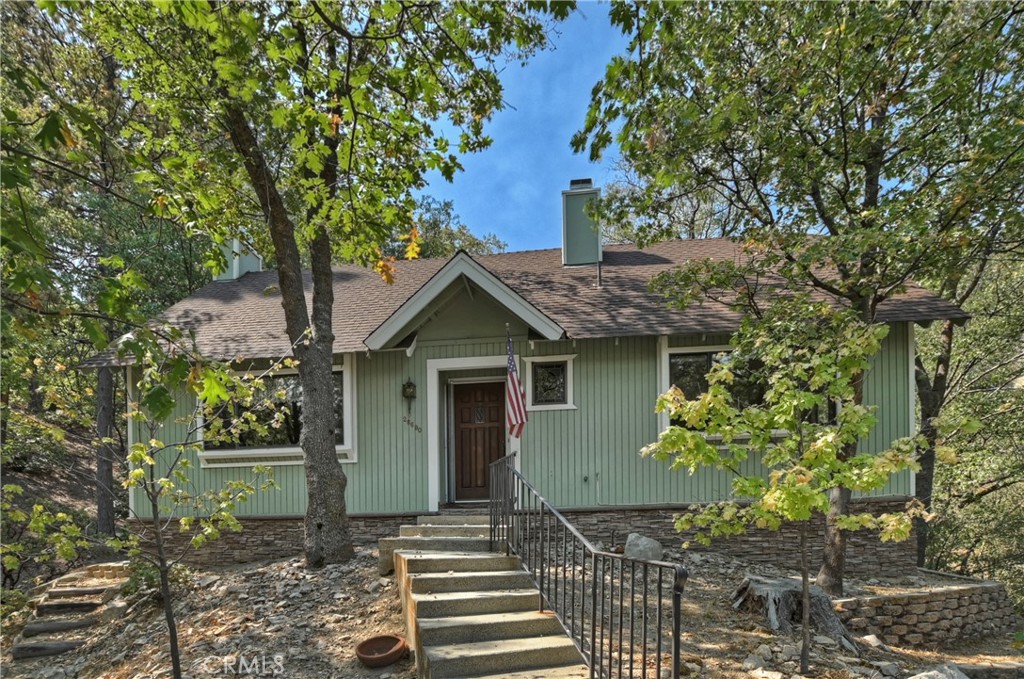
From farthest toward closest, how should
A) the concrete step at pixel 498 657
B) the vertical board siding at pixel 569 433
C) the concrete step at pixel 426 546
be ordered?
the vertical board siding at pixel 569 433 < the concrete step at pixel 426 546 < the concrete step at pixel 498 657

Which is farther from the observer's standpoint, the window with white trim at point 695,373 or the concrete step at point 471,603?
the window with white trim at point 695,373

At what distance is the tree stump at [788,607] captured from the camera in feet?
17.7

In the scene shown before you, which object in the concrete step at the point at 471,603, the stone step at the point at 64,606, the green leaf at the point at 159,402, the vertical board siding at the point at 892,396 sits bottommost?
the stone step at the point at 64,606

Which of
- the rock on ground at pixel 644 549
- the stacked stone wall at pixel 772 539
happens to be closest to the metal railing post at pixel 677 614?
the rock on ground at pixel 644 549

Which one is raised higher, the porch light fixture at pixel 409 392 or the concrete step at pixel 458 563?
the porch light fixture at pixel 409 392

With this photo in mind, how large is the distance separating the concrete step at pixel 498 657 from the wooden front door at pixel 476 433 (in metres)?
4.18

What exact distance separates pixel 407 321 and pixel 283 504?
3889mm

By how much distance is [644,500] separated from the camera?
7973mm

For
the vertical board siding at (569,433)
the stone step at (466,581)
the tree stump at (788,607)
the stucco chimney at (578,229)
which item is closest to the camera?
the stone step at (466,581)

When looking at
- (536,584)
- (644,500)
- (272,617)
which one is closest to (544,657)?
(536,584)

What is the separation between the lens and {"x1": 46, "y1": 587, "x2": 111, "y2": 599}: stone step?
7.51 metres

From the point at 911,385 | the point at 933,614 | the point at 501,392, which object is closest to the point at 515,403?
the point at 501,392

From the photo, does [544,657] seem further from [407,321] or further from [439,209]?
[439,209]

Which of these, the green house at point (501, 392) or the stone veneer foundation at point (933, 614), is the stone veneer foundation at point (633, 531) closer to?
the green house at point (501, 392)
